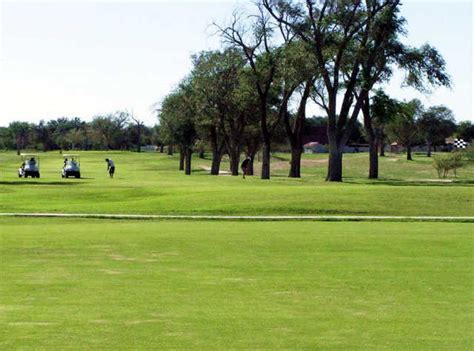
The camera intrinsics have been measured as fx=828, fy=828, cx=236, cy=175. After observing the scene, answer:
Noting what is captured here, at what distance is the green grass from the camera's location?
33.3ft

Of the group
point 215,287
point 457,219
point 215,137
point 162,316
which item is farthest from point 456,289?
point 215,137

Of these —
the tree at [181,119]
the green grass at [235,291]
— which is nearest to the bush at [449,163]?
the tree at [181,119]

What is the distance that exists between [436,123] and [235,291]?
425 feet

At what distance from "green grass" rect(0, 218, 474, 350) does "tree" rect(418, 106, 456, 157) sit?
117m

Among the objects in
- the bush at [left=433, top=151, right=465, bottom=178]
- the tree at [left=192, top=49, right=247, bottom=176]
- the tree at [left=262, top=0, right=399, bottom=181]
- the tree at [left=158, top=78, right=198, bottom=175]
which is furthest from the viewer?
the tree at [left=158, top=78, right=198, bottom=175]

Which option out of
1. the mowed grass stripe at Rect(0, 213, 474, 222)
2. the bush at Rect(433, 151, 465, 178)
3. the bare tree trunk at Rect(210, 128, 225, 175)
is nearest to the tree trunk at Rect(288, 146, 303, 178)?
the bush at Rect(433, 151, 465, 178)

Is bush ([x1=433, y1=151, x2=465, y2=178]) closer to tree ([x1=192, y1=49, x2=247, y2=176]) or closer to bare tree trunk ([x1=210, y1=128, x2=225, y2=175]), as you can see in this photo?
tree ([x1=192, y1=49, x2=247, y2=176])

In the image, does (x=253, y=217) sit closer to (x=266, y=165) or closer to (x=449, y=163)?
(x=266, y=165)

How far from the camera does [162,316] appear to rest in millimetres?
11320

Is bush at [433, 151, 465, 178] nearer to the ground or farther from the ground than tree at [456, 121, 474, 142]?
nearer to the ground

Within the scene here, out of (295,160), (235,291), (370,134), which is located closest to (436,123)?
(295,160)

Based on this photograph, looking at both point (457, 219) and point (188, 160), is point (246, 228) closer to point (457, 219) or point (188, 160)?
point (457, 219)

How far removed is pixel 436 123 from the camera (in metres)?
138

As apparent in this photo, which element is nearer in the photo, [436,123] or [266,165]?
[266,165]
